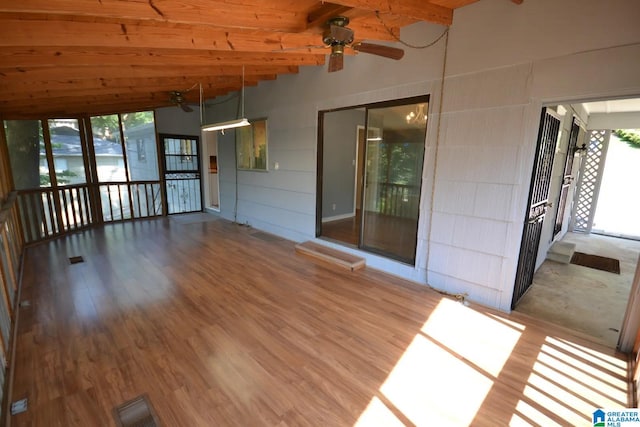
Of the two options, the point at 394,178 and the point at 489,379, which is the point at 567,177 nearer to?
the point at 394,178

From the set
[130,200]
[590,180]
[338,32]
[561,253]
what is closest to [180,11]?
[338,32]

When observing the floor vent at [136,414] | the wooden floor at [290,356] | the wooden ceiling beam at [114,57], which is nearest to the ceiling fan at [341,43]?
the wooden ceiling beam at [114,57]

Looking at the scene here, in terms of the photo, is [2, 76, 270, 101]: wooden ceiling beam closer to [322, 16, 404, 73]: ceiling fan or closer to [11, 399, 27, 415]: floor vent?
[322, 16, 404, 73]: ceiling fan

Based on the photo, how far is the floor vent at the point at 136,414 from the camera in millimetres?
1672

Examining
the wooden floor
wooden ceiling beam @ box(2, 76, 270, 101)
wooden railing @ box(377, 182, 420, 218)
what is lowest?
the wooden floor

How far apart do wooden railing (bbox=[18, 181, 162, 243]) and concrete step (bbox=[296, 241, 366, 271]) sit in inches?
Result: 188

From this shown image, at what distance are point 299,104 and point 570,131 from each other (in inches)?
171

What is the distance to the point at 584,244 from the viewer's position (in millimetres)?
5574

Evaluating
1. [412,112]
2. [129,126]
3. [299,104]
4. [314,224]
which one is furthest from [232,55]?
[129,126]

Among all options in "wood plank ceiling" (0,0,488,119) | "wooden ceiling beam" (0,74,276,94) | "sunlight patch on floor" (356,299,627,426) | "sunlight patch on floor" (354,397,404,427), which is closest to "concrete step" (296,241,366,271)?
"sunlight patch on floor" (356,299,627,426)

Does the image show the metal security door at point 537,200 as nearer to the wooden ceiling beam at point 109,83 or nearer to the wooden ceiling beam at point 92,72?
the wooden ceiling beam at point 92,72

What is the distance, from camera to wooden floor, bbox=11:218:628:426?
5.86 feet

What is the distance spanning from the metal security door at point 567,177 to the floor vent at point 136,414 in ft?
19.8

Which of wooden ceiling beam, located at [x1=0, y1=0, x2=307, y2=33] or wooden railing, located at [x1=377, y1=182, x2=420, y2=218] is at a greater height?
wooden ceiling beam, located at [x1=0, y1=0, x2=307, y2=33]
